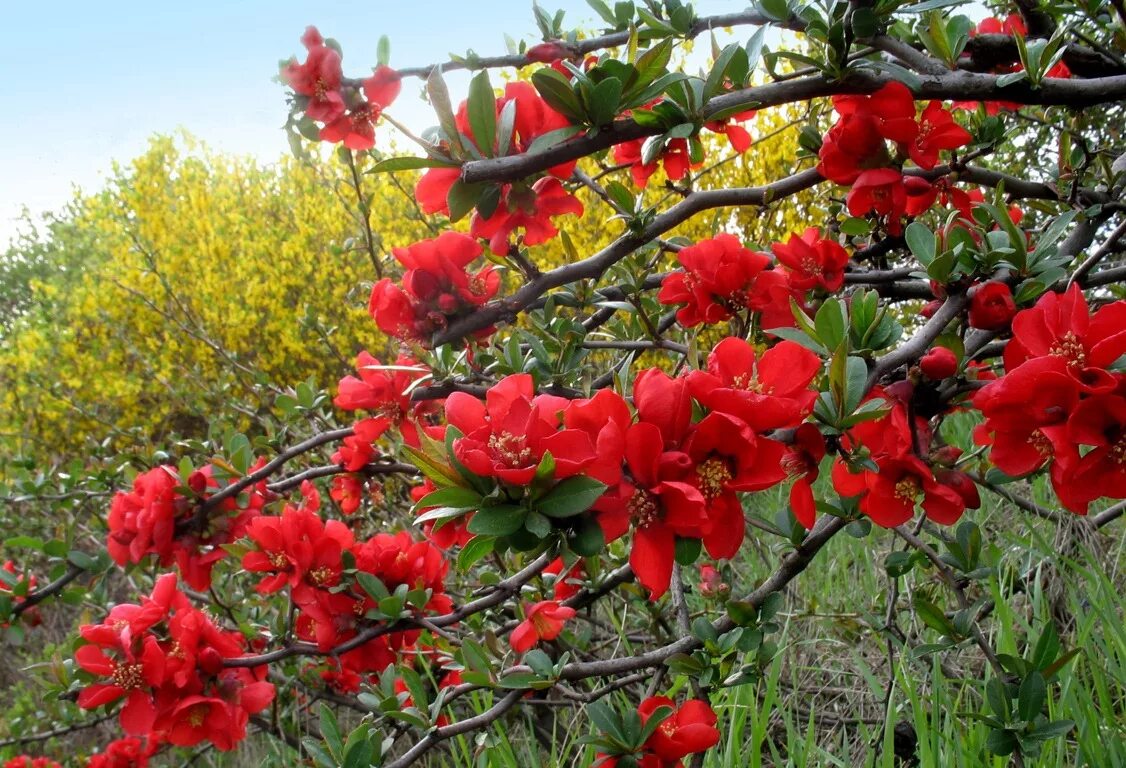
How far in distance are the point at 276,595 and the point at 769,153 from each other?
2.15m

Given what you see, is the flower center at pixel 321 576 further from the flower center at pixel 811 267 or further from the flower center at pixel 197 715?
the flower center at pixel 811 267

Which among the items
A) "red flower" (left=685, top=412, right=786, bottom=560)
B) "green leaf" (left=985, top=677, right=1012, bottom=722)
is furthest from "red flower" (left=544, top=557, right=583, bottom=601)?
"red flower" (left=685, top=412, right=786, bottom=560)

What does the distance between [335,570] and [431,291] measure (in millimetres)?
503

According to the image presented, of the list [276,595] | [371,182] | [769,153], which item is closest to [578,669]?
[276,595]

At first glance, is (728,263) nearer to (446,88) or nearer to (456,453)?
(446,88)

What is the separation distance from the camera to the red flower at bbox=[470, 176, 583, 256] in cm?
82

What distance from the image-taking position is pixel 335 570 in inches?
47.5

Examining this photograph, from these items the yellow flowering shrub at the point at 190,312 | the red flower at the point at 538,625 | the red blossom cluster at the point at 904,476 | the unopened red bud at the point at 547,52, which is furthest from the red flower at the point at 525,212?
the yellow flowering shrub at the point at 190,312

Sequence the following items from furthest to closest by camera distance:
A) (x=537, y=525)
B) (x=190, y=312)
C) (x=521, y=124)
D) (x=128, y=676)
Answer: (x=190, y=312)
(x=128, y=676)
(x=521, y=124)
(x=537, y=525)

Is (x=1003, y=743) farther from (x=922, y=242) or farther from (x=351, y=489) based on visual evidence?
(x=351, y=489)

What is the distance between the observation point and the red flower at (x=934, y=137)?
0.91 meters

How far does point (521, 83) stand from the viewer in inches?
30.7

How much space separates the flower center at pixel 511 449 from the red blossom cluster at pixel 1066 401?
0.33 m

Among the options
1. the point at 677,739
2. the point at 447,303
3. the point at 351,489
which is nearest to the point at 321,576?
the point at 351,489
